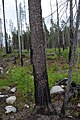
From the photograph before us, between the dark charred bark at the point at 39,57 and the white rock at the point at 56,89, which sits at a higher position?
the dark charred bark at the point at 39,57

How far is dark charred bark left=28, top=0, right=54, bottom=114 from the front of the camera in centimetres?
619

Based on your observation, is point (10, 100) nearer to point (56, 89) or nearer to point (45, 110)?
point (56, 89)

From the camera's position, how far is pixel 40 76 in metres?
6.31

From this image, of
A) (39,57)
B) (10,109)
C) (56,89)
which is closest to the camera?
(39,57)

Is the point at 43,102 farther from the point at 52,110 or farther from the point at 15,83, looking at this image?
the point at 15,83

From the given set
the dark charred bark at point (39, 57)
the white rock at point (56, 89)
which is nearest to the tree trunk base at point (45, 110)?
the dark charred bark at point (39, 57)

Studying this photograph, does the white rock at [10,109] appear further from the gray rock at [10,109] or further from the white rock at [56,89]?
the white rock at [56,89]

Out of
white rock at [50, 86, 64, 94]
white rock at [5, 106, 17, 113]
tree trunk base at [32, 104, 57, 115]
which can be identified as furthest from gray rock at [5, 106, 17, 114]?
white rock at [50, 86, 64, 94]

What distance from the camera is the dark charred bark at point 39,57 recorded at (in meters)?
6.19

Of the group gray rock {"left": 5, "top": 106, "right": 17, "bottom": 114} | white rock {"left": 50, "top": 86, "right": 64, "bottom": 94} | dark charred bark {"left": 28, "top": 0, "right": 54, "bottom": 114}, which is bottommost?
gray rock {"left": 5, "top": 106, "right": 17, "bottom": 114}

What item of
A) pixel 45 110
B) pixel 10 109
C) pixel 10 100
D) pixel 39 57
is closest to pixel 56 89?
pixel 10 100

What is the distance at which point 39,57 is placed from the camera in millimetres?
6254

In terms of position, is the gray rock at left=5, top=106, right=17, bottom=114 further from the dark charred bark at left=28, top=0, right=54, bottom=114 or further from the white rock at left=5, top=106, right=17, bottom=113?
the dark charred bark at left=28, top=0, right=54, bottom=114

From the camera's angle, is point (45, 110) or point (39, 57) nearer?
point (39, 57)
